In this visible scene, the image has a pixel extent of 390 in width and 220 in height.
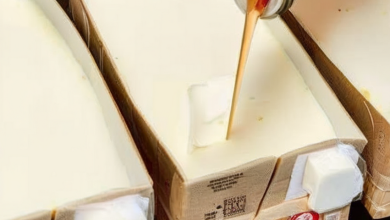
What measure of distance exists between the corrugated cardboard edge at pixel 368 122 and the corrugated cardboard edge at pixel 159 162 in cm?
18

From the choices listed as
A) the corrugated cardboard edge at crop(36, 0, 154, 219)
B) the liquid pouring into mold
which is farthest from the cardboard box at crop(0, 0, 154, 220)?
the liquid pouring into mold

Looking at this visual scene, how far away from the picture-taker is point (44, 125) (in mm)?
806

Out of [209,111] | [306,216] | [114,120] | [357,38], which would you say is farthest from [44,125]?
[357,38]

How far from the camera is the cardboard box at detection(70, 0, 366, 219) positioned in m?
0.74

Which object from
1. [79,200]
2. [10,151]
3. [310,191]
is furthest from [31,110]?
[310,191]

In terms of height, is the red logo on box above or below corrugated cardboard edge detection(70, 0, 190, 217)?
below

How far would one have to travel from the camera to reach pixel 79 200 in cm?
69

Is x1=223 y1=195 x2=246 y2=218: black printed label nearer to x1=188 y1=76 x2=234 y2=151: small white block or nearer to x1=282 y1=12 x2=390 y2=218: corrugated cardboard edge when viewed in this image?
x1=188 y1=76 x2=234 y2=151: small white block

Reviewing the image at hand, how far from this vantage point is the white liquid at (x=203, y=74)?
79 centimetres

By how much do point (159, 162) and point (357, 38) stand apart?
1.22 ft

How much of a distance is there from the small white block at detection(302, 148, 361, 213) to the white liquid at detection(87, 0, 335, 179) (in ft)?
0.12

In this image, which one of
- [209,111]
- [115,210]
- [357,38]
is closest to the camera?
[115,210]

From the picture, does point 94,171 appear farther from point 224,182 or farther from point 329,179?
point 329,179

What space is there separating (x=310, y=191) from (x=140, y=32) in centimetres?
34
